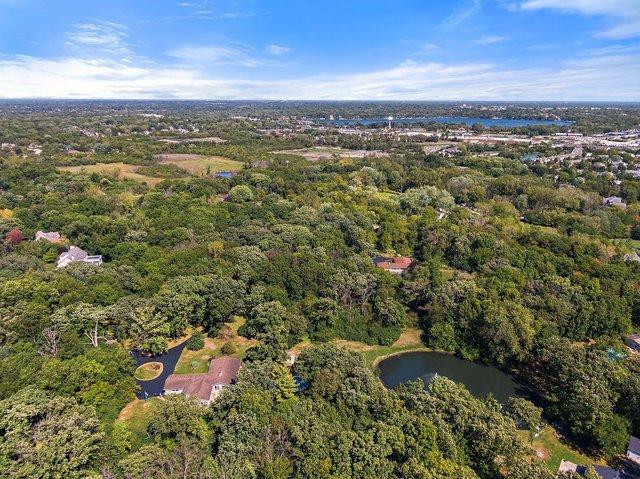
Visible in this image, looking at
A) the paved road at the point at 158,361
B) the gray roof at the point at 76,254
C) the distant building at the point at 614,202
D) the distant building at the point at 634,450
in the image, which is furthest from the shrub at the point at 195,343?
the distant building at the point at 614,202

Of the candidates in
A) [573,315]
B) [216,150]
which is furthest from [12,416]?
[216,150]

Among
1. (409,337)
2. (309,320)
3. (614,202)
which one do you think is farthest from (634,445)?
(614,202)

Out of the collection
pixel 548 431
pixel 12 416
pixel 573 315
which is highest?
pixel 12 416

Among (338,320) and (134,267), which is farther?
(134,267)

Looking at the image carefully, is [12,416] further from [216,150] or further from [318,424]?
[216,150]

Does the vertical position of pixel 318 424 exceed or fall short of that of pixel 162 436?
it exceeds it

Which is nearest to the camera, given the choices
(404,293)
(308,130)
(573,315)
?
(573,315)

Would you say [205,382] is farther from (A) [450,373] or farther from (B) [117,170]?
(B) [117,170]

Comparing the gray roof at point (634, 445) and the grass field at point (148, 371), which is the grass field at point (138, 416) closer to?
the grass field at point (148, 371)
